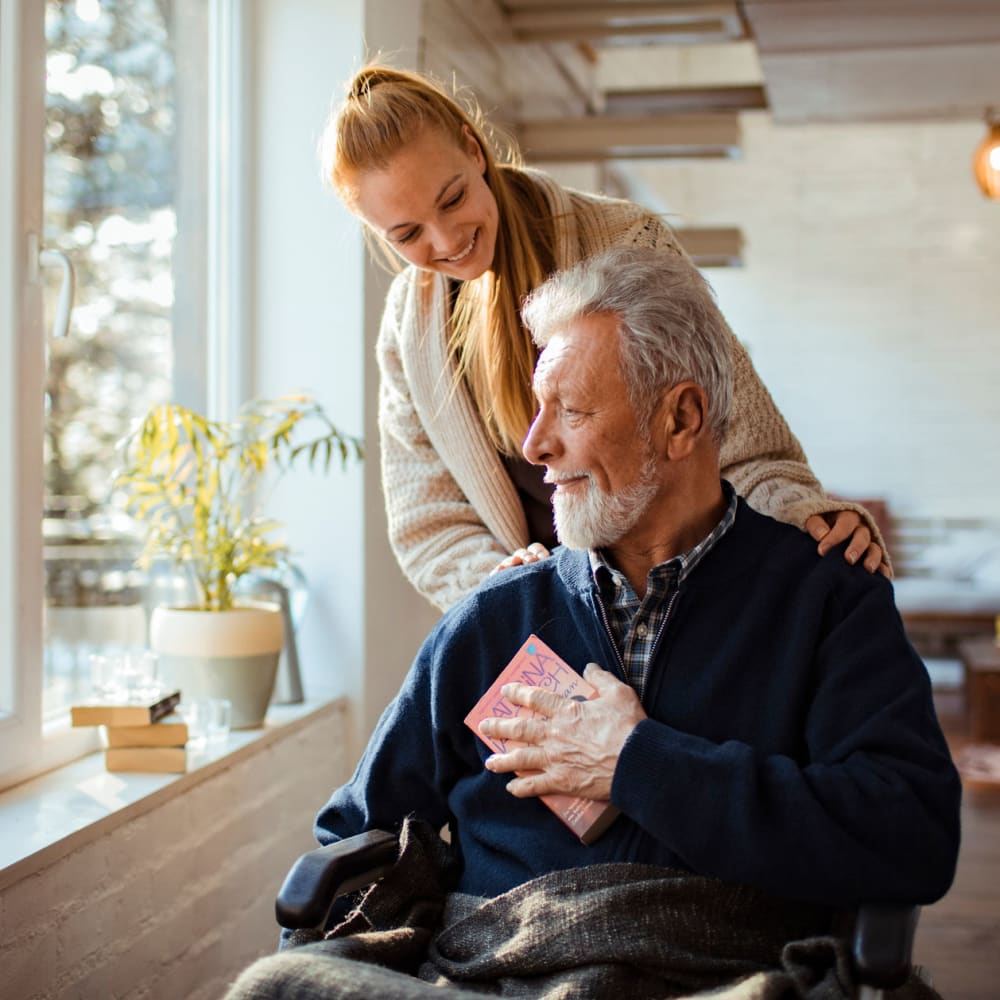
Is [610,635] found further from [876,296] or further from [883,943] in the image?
[876,296]

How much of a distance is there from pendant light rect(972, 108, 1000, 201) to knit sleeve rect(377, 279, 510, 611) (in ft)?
12.3

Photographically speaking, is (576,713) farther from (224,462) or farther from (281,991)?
(224,462)

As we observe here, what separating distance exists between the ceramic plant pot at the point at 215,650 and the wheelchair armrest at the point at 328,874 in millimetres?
1085

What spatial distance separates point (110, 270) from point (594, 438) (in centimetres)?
154

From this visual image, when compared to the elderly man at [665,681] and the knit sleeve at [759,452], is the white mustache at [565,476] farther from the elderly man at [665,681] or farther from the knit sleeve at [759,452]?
the knit sleeve at [759,452]

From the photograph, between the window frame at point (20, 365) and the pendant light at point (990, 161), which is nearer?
the window frame at point (20, 365)

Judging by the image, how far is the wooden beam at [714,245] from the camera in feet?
16.5

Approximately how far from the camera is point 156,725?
8.09 ft

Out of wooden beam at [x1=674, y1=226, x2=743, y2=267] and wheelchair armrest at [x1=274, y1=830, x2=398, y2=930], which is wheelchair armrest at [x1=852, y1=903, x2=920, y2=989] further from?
Result: wooden beam at [x1=674, y1=226, x2=743, y2=267]

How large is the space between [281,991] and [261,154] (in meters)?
2.41

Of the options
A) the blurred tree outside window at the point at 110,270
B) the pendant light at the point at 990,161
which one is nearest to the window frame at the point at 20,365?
the blurred tree outside window at the point at 110,270

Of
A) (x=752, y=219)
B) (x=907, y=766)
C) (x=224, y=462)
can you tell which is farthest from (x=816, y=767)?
(x=752, y=219)

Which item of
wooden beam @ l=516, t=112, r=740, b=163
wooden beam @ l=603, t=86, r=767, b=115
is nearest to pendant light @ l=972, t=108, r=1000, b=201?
wooden beam @ l=603, t=86, r=767, b=115

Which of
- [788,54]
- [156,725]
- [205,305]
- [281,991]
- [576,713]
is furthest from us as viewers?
[788,54]
